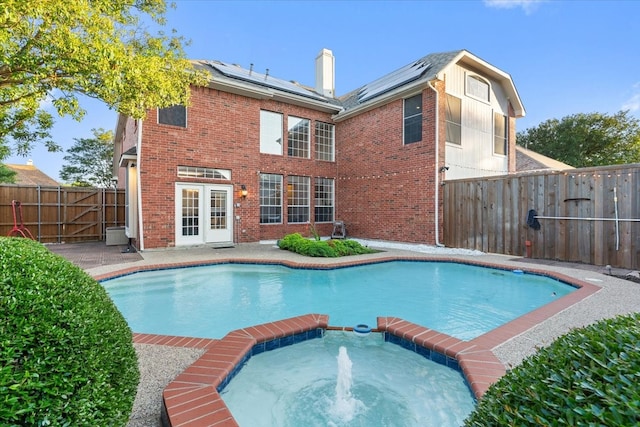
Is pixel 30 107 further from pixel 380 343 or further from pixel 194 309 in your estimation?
pixel 380 343

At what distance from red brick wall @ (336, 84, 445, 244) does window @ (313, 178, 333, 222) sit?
38cm

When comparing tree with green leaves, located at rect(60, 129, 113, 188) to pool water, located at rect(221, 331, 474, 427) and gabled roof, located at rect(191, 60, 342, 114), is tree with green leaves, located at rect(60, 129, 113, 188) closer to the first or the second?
gabled roof, located at rect(191, 60, 342, 114)

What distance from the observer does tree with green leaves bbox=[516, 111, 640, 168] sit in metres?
23.9

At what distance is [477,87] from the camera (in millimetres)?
12133

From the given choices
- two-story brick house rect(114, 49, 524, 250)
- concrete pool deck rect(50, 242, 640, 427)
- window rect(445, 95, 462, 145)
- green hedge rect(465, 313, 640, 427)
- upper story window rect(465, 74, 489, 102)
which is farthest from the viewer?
upper story window rect(465, 74, 489, 102)

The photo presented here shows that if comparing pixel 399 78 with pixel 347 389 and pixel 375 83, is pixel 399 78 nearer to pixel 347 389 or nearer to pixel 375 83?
pixel 375 83

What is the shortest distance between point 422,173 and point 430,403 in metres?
9.05

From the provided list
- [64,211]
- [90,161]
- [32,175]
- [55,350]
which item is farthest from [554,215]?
[32,175]

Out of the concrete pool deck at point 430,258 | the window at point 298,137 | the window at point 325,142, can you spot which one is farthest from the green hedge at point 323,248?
the window at point 325,142

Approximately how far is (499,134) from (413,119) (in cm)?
481

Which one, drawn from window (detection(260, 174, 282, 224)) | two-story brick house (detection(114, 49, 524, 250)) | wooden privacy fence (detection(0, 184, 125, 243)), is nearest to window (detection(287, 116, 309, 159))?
two-story brick house (detection(114, 49, 524, 250))

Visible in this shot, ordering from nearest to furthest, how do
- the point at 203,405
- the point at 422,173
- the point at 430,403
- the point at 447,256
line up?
the point at 203,405, the point at 430,403, the point at 447,256, the point at 422,173

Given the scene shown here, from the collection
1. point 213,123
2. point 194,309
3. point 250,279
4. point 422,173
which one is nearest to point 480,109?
point 422,173

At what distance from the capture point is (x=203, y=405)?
2.06 metres
